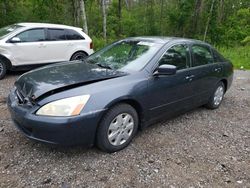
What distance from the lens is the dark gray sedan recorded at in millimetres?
2990

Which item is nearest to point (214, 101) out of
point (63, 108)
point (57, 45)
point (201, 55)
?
point (201, 55)

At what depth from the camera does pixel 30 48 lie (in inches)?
284

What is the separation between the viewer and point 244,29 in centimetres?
2272

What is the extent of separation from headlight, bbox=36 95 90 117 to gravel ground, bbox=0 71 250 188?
27.5 inches

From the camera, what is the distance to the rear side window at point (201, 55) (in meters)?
4.57

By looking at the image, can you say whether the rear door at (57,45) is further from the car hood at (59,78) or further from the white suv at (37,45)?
the car hood at (59,78)

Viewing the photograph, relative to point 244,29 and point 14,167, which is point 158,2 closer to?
point 244,29

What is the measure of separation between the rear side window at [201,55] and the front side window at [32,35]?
4.71 meters

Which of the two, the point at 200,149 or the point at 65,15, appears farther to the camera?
the point at 65,15

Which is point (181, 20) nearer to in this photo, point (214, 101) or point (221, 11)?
point (221, 11)

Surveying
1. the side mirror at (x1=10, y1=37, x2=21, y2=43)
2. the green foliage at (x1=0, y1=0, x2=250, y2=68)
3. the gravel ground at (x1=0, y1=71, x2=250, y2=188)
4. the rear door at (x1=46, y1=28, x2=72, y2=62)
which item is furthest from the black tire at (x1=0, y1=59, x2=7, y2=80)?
the green foliage at (x1=0, y1=0, x2=250, y2=68)

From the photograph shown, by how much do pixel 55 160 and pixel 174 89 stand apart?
2081 mm

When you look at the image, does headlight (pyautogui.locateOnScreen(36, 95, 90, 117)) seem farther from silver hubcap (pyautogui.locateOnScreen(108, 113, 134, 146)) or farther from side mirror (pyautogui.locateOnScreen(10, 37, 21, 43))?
side mirror (pyautogui.locateOnScreen(10, 37, 21, 43))

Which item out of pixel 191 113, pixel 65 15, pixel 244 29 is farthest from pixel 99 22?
pixel 191 113
